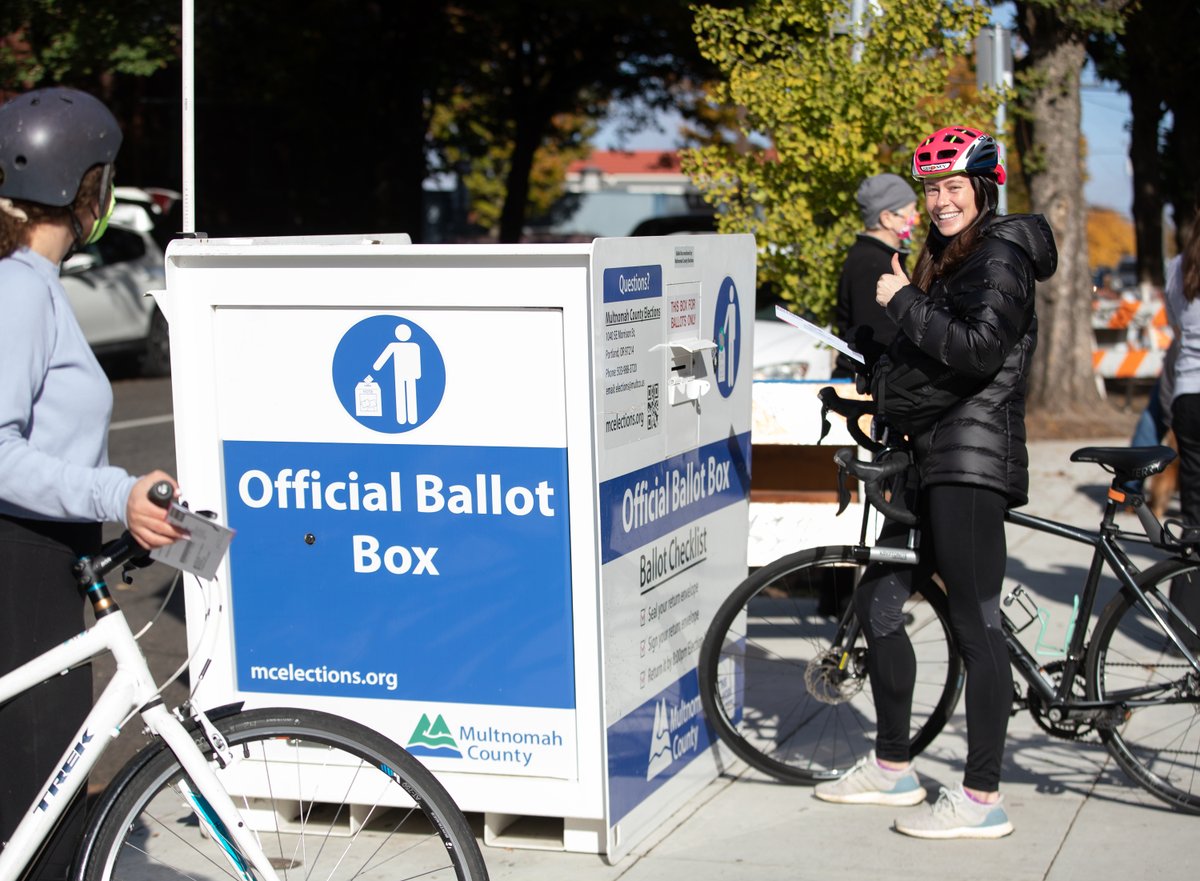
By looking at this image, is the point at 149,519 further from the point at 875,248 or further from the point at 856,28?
the point at 856,28

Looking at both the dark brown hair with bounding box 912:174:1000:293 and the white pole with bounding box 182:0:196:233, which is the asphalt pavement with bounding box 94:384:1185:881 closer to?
the dark brown hair with bounding box 912:174:1000:293

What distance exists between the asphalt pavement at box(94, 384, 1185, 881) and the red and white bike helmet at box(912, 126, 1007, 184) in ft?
6.20

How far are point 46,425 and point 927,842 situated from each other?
269 cm

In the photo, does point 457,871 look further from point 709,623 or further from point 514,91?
point 514,91

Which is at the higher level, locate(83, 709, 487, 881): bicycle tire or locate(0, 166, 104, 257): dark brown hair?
locate(0, 166, 104, 257): dark brown hair

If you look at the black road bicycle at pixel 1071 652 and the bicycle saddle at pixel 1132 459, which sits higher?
the bicycle saddle at pixel 1132 459

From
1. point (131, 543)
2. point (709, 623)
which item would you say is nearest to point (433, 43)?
point (709, 623)

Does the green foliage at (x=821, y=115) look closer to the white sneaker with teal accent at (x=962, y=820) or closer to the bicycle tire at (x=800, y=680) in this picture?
the bicycle tire at (x=800, y=680)

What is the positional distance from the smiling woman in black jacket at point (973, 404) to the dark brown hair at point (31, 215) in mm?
2088

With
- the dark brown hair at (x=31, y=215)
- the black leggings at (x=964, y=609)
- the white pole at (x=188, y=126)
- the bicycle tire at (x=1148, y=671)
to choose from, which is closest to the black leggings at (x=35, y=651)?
the dark brown hair at (x=31, y=215)

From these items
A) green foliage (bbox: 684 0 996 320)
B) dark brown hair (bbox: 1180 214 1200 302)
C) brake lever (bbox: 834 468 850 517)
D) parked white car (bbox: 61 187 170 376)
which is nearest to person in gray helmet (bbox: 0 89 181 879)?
brake lever (bbox: 834 468 850 517)

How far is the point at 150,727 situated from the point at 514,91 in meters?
24.8

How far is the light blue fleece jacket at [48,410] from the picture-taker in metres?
2.86

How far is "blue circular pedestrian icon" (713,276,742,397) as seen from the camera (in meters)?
4.68
